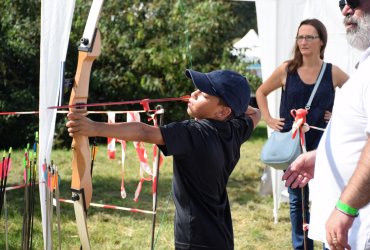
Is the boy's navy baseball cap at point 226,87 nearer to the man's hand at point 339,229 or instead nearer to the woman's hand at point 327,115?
the man's hand at point 339,229

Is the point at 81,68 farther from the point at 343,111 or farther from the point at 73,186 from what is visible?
Result: the point at 343,111

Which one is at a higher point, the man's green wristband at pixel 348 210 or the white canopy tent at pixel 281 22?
the white canopy tent at pixel 281 22

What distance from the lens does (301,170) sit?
2.52m

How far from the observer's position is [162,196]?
21.4ft

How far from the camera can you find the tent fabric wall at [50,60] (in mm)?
2760

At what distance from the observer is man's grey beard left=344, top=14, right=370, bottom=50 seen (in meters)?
2.06

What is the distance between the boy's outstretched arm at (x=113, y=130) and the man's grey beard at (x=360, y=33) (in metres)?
0.75

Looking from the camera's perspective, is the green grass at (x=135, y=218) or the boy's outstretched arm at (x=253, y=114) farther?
the green grass at (x=135, y=218)

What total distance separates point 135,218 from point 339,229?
12.3 ft

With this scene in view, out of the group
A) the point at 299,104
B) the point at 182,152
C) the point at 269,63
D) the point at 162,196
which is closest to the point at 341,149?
the point at 182,152

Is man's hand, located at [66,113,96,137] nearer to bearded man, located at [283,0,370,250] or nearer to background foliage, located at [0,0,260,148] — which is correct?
bearded man, located at [283,0,370,250]

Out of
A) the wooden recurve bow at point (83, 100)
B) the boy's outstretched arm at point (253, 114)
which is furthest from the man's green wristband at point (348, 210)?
the boy's outstretched arm at point (253, 114)

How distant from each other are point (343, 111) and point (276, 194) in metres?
3.36

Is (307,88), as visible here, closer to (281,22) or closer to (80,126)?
(281,22)
